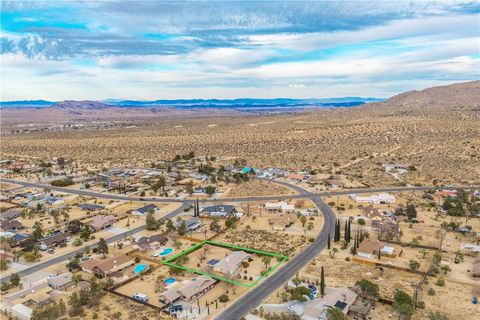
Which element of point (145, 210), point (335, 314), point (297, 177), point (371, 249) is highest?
point (297, 177)

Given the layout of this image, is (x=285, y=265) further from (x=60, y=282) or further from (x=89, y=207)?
(x=89, y=207)

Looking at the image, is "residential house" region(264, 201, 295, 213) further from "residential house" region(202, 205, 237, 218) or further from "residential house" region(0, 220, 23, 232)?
"residential house" region(0, 220, 23, 232)

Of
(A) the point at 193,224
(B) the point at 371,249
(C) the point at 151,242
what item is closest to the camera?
(B) the point at 371,249

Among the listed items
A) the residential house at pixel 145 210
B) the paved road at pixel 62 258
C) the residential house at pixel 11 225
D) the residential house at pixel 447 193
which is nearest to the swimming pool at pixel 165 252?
the paved road at pixel 62 258

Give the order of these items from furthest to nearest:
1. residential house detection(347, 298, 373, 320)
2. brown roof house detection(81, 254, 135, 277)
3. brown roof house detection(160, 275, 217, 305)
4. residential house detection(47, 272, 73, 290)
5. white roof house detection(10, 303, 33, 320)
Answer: brown roof house detection(81, 254, 135, 277) < residential house detection(47, 272, 73, 290) < brown roof house detection(160, 275, 217, 305) < white roof house detection(10, 303, 33, 320) < residential house detection(347, 298, 373, 320)

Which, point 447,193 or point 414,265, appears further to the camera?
point 447,193

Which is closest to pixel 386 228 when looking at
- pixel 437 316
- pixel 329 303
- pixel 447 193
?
pixel 437 316

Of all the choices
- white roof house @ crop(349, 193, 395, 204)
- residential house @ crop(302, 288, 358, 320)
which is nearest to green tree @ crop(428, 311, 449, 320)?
residential house @ crop(302, 288, 358, 320)

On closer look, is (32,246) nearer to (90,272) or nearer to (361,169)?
(90,272)
